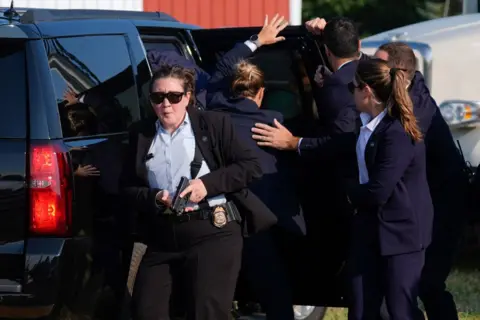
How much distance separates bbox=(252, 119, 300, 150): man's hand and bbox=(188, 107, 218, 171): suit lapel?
0.48 meters

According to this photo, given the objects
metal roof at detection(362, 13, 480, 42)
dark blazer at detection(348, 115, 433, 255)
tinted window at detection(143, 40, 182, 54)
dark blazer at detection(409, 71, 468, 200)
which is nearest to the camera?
dark blazer at detection(348, 115, 433, 255)

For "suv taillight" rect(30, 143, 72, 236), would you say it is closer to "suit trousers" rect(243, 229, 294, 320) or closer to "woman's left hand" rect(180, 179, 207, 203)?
"woman's left hand" rect(180, 179, 207, 203)

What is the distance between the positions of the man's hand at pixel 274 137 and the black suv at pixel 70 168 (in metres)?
0.19

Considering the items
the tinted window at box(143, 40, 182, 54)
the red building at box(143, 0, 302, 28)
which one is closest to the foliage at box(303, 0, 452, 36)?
the red building at box(143, 0, 302, 28)

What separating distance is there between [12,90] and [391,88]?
1730mm

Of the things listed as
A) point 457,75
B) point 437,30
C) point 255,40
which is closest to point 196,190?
point 255,40

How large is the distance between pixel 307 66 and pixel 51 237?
170 cm

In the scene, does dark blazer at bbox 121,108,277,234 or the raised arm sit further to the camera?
the raised arm

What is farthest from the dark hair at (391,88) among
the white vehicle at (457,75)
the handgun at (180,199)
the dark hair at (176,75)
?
the white vehicle at (457,75)

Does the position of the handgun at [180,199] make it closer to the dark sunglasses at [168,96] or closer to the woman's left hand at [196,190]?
the woman's left hand at [196,190]

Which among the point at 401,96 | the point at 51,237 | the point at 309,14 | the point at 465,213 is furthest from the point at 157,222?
the point at 309,14

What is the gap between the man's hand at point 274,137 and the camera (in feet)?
18.1

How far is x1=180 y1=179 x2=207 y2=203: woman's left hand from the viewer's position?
4.85 m

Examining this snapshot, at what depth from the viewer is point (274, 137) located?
5.51 m
